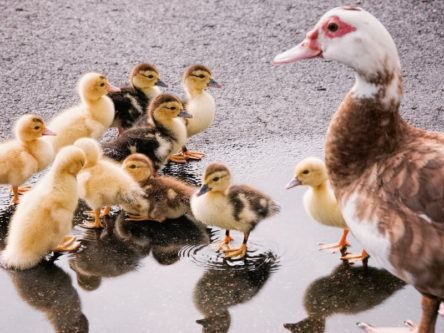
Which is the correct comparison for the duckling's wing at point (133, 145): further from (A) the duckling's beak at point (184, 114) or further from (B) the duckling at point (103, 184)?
(B) the duckling at point (103, 184)

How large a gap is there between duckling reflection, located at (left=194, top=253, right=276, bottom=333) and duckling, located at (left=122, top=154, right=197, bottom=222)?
0.54 m

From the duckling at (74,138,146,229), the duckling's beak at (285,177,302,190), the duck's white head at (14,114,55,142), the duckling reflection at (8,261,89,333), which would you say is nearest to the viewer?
the duckling reflection at (8,261,89,333)

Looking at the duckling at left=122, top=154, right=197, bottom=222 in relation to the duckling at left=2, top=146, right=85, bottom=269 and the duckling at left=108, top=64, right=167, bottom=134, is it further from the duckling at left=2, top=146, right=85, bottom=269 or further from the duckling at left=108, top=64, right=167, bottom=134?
the duckling at left=108, top=64, right=167, bottom=134

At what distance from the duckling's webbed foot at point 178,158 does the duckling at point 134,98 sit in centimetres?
35

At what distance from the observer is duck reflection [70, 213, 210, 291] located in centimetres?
418

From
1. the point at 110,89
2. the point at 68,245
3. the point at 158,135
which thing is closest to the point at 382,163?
the point at 68,245

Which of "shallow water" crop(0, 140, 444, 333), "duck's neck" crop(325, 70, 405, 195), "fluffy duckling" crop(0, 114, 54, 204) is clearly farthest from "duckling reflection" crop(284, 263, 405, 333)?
"fluffy duckling" crop(0, 114, 54, 204)

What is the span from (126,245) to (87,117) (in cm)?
105

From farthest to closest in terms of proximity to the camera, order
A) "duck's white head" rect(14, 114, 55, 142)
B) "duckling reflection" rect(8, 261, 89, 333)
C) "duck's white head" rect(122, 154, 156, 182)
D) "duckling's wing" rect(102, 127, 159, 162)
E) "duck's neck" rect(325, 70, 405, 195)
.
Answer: "duckling's wing" rect(102, 127, 159, 162) → "duck's white head" rect(14, 114, 55, 142) → "duck's white head" rect(122, 154, 156, 182) → "duckling reflection" rect(8, 261, 89, 333) → "duck's neck" rect(325, 70, 405, 195)

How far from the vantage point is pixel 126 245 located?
4430mm

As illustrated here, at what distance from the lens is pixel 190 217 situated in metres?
4.73

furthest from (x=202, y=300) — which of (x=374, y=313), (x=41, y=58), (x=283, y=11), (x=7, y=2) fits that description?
(x=7, y=2)

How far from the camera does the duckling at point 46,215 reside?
158 inches

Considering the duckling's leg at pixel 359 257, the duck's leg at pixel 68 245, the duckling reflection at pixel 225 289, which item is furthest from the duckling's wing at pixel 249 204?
the duck's leg at pixel 68 245
